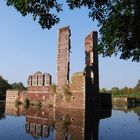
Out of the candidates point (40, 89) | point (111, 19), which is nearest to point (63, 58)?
point (40, 89)

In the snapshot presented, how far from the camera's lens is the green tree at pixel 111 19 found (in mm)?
9648

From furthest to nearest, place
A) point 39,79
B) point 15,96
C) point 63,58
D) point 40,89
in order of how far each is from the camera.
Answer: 1. point 15,96
2. point 39,79
3. point 40,89
4. point 63,58

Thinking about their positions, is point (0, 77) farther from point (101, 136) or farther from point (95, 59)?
point (101, 136)

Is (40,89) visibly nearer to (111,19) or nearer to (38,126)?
(38,126)

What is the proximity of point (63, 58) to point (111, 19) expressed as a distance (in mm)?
31965

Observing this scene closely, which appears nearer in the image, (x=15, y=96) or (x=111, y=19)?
(x=111, y=19)

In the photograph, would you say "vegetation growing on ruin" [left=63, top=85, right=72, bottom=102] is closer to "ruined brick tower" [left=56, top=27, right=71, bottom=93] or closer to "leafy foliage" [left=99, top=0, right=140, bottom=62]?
"ruined brick tower" [left=56, top=27, right=71, bottom=93]

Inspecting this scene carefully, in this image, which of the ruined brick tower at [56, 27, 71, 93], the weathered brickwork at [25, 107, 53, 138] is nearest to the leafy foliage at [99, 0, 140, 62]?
the weathered brickwork at [25, 107, 53, 138]

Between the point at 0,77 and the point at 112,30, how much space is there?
81.9 meters

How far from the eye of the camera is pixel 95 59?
42.5 m

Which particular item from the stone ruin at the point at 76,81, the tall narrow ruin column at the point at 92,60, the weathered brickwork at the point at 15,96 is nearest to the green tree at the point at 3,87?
the weathered brickwork at the point at 15,96

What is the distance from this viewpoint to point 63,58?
142 feet

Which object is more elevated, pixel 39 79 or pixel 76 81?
pixel 39 79

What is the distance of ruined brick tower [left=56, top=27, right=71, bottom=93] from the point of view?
140ft
